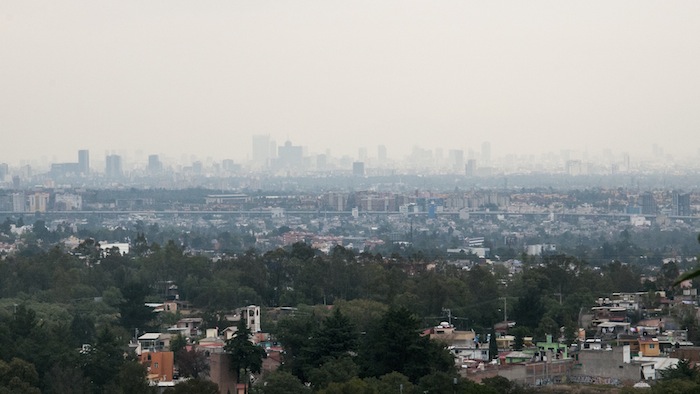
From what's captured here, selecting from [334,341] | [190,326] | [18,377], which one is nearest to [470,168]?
[190,326]

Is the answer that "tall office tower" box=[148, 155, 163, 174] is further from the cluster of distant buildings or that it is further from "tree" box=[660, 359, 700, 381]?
"tree" box=[660, 359, 700, 381]

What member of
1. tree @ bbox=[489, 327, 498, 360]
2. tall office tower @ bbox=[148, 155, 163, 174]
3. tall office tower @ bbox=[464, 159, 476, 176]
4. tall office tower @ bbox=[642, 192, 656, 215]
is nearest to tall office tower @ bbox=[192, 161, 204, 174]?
tall office tower @ bbox=[148, 155, 163, 174]

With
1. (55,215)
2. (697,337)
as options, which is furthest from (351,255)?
(55,215)

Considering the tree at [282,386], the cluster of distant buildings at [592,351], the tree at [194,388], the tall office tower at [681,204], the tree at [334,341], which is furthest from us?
the tall office tower at [681,204]

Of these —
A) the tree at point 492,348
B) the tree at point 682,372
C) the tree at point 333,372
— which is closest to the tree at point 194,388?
the tree at point 333,372

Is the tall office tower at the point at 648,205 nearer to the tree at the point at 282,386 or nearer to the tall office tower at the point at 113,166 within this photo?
the tall office tower at the point at 113,166

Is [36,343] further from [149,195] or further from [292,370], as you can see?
[149,195]
